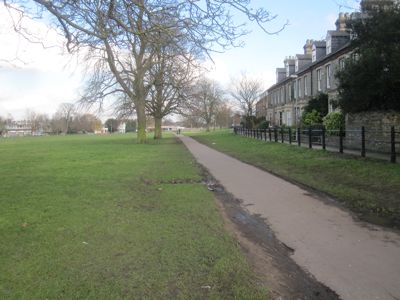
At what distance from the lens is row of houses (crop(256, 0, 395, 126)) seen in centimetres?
3330

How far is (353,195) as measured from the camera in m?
10.1

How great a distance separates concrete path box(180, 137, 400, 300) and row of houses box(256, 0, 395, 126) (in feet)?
46.0

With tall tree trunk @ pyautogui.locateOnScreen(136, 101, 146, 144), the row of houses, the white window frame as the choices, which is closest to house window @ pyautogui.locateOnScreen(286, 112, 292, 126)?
the row of houses

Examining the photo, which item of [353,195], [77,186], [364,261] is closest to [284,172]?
[353,195]

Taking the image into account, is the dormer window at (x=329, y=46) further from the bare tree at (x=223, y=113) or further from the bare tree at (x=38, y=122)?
the bare tree at (x=38, y=122)

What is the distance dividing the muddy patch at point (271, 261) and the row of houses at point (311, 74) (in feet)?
51.7

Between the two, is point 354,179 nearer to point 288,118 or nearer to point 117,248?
point 117,248

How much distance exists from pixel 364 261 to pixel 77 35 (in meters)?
6.59

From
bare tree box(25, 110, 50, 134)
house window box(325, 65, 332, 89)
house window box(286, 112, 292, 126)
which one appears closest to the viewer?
house window box(325, 65, 332, 89)

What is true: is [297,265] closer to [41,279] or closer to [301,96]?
[41,279]

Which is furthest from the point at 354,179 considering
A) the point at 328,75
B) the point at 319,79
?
the point at 319,79

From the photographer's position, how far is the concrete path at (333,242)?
4742 mm

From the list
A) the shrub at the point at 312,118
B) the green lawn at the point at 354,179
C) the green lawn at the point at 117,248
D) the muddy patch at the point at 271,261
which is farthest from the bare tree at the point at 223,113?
the muddy patch at the point at 271,261

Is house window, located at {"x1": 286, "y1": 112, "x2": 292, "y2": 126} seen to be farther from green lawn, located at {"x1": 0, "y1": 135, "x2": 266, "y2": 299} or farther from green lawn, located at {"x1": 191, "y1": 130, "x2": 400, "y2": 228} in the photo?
green lawn, located at {"x1": 0, "y1": 135, "x2": 266, "y2": 299}
